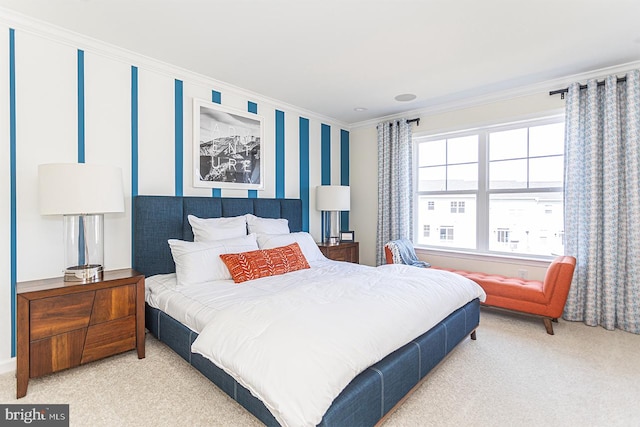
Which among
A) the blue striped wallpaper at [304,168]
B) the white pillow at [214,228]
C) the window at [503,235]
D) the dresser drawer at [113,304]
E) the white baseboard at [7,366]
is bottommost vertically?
the white baseboard at [7,366]

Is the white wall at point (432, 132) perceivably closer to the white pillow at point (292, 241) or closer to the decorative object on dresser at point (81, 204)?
the white pillow at point (292, 241)

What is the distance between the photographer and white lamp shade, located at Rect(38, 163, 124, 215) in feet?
7.12

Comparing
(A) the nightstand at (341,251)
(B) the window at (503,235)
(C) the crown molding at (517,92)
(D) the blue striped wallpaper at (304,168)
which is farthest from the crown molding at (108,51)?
(B) the window at (503,235)

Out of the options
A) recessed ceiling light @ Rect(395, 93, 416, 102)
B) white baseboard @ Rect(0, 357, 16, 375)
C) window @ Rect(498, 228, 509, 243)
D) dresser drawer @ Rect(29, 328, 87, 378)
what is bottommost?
white baseboard @ Rect(0, 357, 16, 375)

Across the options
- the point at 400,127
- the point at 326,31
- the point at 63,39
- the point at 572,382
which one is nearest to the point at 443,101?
the point at 400,127

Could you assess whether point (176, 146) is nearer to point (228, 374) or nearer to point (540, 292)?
point (228, 374)

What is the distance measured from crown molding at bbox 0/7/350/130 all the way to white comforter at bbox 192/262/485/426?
2327 mm

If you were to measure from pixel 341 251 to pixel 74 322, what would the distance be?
3.09 metres

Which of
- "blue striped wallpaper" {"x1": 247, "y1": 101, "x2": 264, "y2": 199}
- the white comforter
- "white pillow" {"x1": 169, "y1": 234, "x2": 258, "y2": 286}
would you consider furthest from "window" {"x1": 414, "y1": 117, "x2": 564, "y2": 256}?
"white pillow" {"x1": 169, "y1": 234, "x2": 258, "y2": 286}

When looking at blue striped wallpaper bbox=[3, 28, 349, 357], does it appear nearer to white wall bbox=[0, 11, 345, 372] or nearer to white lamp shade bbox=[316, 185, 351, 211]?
white wall bbox=[0, 11, 345, 372]

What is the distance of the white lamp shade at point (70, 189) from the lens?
85.4 inches

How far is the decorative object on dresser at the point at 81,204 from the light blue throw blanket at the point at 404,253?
3000mm

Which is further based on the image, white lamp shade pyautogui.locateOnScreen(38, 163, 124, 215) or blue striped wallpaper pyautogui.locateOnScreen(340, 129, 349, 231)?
blue striped wallpaper pyautogui.locateOnScreen(340, 129, 349, 231)

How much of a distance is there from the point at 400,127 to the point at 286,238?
254cm
